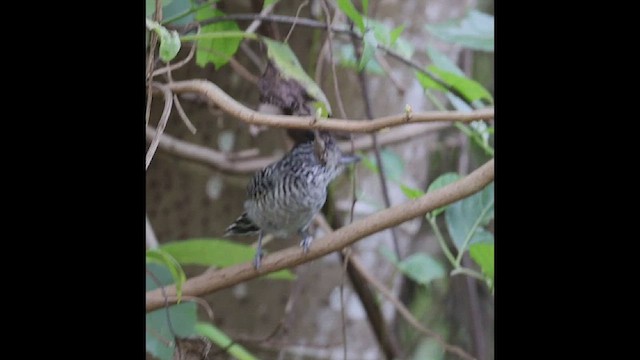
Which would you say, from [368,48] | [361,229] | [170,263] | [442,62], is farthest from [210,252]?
[442,62]

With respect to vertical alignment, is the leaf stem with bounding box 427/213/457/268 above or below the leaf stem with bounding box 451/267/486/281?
above

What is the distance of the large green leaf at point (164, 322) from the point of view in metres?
0.79

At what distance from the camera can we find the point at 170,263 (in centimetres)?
80

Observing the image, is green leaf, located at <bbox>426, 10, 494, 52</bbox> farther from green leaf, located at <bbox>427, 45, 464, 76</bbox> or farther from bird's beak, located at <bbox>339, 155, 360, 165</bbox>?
bird's beak, located at <bbox>339, 155, 360, 165</bbox>

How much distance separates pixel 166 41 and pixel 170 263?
20cm

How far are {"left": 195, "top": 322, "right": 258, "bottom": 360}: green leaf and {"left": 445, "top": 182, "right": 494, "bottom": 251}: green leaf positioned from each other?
27 cm

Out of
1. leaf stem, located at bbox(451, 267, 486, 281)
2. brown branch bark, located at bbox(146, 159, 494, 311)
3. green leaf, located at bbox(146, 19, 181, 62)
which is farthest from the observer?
leaf stem, located at bbox(451, 267, 486, 281)

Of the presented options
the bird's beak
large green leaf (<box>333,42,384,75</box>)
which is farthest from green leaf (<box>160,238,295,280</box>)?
large green leaf (<box>333,42,384,75</box>)

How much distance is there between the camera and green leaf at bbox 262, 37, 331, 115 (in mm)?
820

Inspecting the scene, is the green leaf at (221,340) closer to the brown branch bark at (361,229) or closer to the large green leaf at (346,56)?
the brown branch bark at (361,229)

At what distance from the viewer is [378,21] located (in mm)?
967

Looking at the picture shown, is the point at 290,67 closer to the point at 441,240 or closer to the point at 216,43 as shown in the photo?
the point at 216,43

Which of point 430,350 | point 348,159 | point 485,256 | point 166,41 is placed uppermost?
point 166,41
